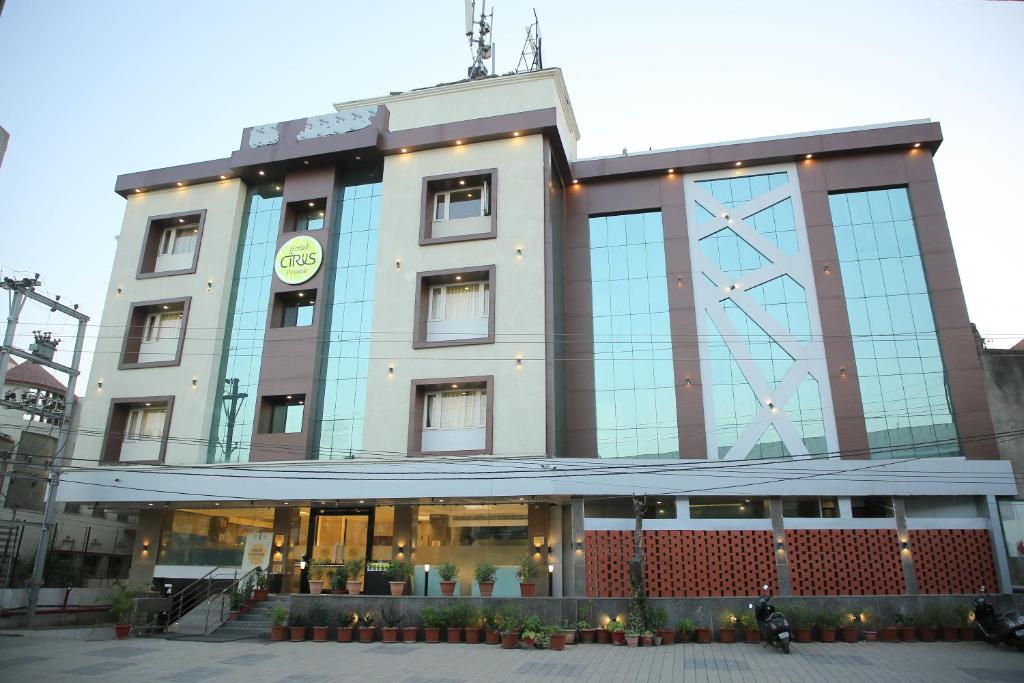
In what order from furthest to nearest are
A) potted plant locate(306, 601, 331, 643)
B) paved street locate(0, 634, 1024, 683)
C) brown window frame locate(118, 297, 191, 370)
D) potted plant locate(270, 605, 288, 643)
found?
1. brown window frame locate(118, 297, 191, 370)
2. potted plant locate(306, 601, 331, 643)
3. potted plant locate(270, 605, 288, 643)
4. paved street locate(0, 634, 1024, 683)

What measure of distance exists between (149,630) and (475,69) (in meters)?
27.8

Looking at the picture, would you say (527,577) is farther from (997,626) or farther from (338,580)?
(997,626)

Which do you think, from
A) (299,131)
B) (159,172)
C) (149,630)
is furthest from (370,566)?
(159,172)

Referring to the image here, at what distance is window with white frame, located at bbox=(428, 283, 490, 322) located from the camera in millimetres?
27953

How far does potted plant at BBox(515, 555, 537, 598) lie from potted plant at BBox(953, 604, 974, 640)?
1264 cm

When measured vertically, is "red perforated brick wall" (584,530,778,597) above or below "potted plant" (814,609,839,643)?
above

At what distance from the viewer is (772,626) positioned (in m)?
18.5

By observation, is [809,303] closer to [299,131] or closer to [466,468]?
[466,468]

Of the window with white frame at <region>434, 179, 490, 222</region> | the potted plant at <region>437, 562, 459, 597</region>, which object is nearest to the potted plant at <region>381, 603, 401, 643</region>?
the potted plant at <region>437, 562, 459, 597</region>

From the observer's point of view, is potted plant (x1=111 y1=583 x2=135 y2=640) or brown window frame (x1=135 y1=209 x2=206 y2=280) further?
brown window frame (x1=135 y1=209 x2=206 y2=280)

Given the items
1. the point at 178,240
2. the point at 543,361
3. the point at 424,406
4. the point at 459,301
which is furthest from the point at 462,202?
the point at 178,240

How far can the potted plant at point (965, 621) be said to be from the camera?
19969 mm

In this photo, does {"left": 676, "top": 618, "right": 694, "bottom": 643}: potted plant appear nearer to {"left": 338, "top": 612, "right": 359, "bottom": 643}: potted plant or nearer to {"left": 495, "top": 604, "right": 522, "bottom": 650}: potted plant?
{"left": 495, "top": 604, "right": 522, "bottom": 650}: potted plant

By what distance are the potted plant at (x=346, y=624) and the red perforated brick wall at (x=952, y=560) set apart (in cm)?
1850
